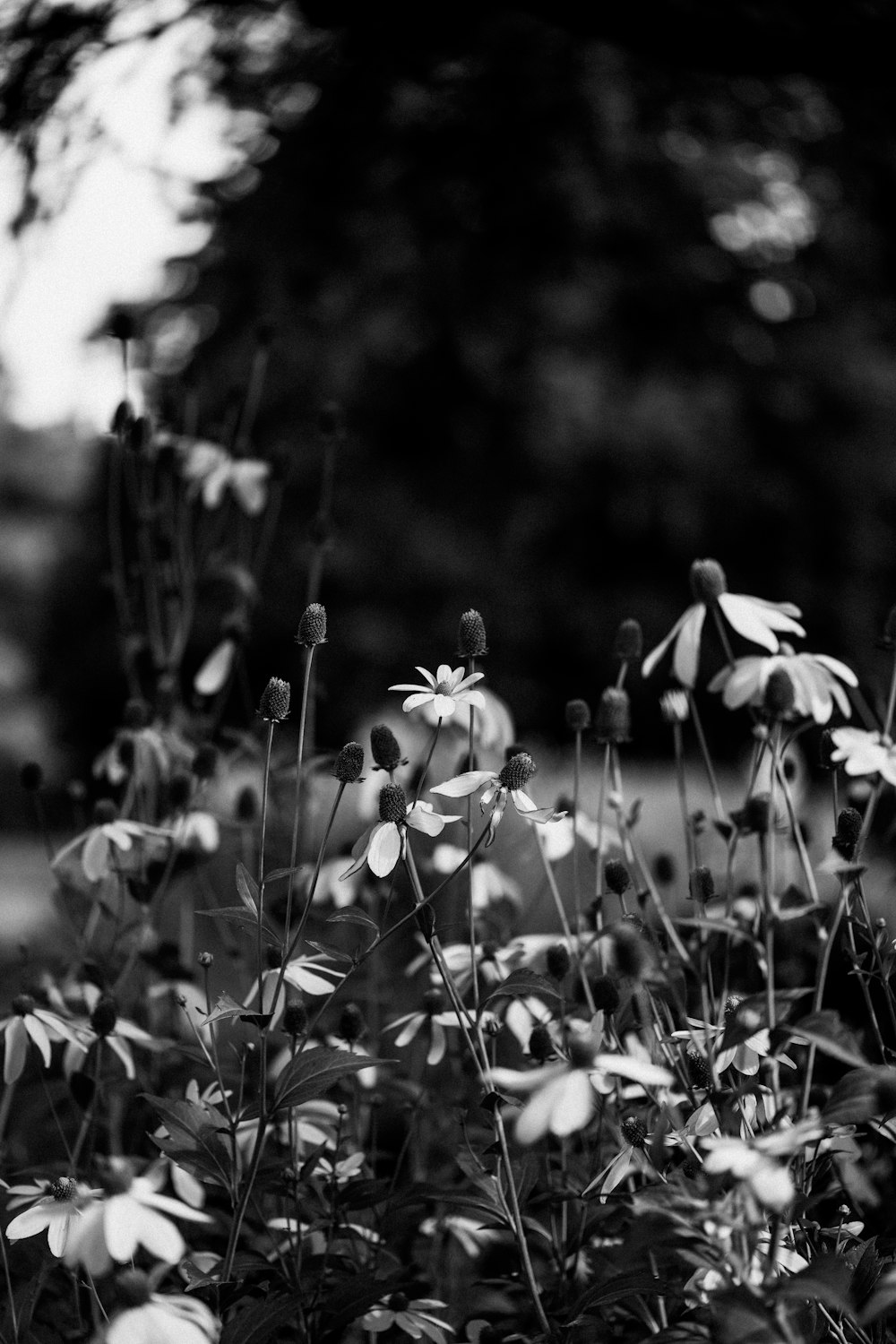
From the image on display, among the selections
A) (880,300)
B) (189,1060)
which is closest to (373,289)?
(880,300)

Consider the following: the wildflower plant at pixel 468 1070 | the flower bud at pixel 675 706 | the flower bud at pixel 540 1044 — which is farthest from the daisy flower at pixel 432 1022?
the flower bud at pixel 675 706

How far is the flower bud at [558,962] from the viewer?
1.20 meters

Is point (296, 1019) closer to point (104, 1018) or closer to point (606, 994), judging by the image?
point (104, 1018)

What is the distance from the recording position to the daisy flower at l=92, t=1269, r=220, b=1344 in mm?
690

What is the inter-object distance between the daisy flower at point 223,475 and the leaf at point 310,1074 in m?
0.89

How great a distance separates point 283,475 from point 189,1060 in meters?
0.76

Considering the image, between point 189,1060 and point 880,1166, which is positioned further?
point 189,1060

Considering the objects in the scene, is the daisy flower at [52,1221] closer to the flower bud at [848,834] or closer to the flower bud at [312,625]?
the flower bud at [312,625]

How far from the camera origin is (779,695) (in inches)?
35.0

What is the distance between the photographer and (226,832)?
1.85m

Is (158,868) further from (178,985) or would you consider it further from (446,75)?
(446,75)

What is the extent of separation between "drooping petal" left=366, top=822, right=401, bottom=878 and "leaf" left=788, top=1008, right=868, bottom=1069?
312mm

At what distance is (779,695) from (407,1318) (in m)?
0.57

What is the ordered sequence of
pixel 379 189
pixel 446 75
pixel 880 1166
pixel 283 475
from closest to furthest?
1. pixel 880 1166
2. pixel 283 475
3. pixel 446 75
4. pixel 379 189
